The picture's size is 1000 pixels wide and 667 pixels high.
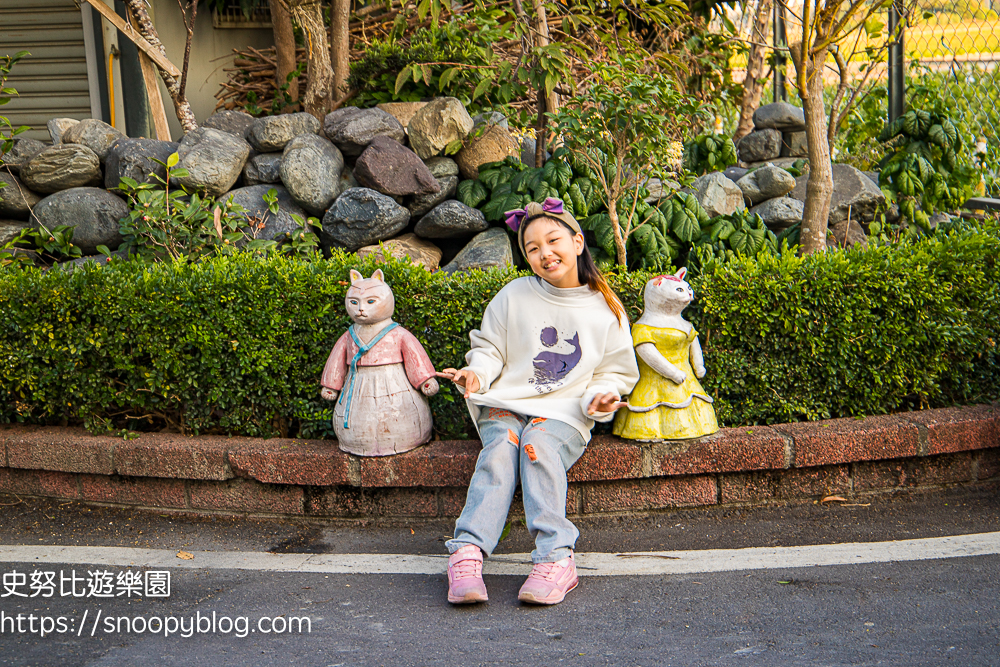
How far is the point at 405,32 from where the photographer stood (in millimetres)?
7719

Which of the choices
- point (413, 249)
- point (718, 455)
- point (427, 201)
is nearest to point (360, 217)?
point (413, 249)

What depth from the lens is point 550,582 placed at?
279cm

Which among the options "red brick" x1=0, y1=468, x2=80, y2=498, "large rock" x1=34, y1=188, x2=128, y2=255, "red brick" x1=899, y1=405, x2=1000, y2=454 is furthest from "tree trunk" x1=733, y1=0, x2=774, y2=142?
"red brick" x1=0, y1=468, x2=80, y2=498

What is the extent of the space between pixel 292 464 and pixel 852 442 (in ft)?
7.79

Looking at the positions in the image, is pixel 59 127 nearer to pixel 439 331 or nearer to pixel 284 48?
pixel 284 48

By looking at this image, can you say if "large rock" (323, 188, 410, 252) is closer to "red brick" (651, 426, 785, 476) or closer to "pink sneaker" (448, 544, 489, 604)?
"red brick" (651, 426, 785, 476)

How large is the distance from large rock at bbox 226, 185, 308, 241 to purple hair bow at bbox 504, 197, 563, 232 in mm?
2137

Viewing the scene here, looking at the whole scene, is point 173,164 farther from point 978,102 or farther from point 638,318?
point 978,102

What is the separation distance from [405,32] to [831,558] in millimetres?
6319

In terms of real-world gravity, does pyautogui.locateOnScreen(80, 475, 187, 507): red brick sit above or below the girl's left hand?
below

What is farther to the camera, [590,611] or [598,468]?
[598,468]

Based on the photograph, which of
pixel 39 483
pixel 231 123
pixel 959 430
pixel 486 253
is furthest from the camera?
pixel 231 123

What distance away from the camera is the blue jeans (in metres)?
2.91

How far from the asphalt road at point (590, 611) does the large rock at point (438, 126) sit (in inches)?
124
